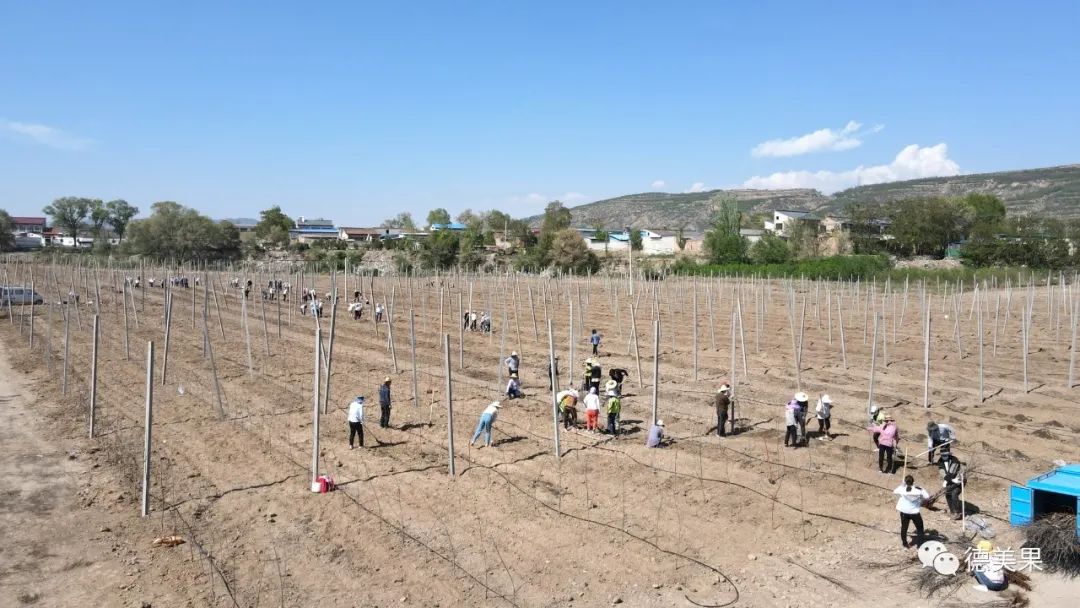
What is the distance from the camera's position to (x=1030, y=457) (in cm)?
1052

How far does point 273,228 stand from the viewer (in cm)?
8325

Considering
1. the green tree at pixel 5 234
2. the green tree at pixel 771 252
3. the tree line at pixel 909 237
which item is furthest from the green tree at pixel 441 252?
the green tree at pixel 5 234

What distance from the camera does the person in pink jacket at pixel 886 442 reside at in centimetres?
969

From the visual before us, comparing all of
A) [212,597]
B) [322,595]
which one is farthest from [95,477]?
[322,595]

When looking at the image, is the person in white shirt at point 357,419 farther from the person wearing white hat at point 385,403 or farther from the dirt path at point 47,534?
the dirt path at point 47,534

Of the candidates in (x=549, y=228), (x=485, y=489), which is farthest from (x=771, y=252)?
(x=485, y=489)

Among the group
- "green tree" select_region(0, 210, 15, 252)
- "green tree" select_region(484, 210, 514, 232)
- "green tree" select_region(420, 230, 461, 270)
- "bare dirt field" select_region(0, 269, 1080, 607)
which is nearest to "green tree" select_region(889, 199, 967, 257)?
"green tree" select_region(420, 230, 461, 270)

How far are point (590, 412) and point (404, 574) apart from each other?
5.41m

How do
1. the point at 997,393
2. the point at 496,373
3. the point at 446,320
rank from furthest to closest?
the point at 446,320
the point at 496,373
the point at 997,393

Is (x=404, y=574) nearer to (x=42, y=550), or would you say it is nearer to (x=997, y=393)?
(x=42, y=550)

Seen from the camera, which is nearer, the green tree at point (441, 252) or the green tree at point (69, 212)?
the green tree at point (441, 252)

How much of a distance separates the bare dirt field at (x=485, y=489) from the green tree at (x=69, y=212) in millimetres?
87924

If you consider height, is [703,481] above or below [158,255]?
below

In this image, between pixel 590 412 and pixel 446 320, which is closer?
pixel 590 412
